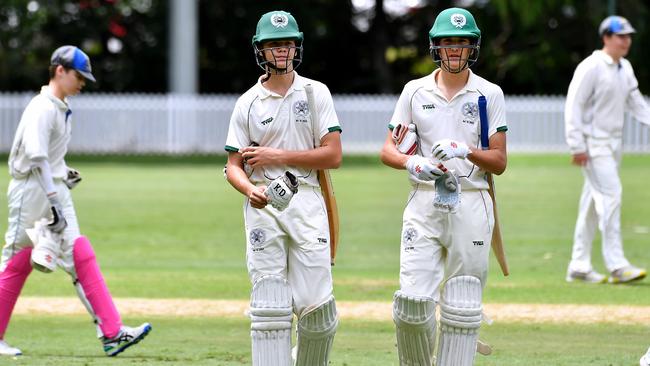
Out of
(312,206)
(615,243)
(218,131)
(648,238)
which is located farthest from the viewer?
(218,131)

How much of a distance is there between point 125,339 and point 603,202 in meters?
4.61

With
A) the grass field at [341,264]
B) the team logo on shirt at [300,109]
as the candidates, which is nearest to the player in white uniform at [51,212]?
the grass field at [341,264]

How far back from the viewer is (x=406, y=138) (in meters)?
6.87

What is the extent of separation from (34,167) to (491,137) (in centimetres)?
298

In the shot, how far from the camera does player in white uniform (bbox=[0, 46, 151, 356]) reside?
27.2ft

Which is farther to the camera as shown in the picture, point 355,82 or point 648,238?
point 355,82

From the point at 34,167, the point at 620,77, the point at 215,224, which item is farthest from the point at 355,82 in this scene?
the point at 34,167

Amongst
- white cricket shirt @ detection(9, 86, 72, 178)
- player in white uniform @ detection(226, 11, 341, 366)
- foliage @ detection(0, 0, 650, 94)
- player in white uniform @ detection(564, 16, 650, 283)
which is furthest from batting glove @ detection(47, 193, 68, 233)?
foliage @ detection(0, 0, 650, 94)

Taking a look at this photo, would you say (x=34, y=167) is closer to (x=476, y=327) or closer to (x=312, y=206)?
(x=312, y=206)

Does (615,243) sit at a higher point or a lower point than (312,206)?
lower

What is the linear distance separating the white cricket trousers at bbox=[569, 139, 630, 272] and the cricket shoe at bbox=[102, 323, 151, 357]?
178 inches

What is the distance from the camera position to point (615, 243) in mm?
11391

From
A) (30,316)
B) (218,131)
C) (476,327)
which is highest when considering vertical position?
(476,327)

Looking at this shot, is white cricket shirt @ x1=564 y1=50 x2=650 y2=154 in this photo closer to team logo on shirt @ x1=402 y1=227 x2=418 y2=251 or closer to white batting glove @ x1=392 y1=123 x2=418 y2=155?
white batting glove @ x1=392 y1=123 x2=418 y2=155
